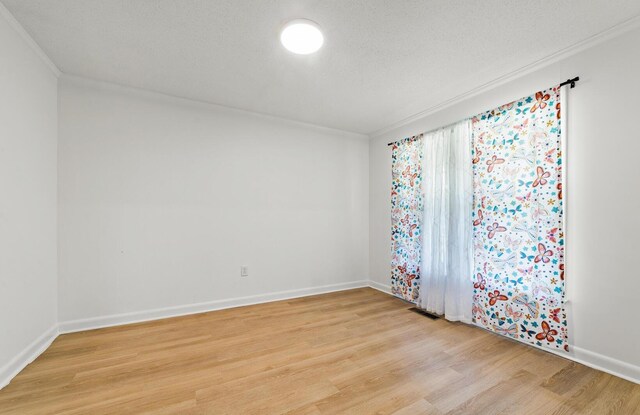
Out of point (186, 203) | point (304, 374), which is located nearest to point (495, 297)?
point (304, 374)

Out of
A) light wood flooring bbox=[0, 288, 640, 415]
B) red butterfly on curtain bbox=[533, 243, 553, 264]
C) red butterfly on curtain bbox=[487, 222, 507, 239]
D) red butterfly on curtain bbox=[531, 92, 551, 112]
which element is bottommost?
light wood flooring bbox=[0, 288, 640, 415]

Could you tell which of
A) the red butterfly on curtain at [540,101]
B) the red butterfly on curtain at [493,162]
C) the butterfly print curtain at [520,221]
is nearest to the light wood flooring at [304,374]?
the butterfly print curtain at [520,221]

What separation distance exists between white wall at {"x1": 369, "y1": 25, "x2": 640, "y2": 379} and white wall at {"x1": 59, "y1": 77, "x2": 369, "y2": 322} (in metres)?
2.63

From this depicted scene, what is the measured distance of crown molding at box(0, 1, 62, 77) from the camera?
5.69 ft

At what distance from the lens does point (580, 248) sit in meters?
2.03

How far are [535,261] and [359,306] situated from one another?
1.90 metres

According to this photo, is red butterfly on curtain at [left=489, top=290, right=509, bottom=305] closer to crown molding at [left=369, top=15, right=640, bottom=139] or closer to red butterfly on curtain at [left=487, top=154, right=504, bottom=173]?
red butterfly on curtain at [left=487, top=154, right=504, bottom=173]

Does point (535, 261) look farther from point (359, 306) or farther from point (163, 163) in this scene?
point (163, 163)

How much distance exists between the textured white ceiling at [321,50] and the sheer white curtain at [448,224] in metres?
0.59

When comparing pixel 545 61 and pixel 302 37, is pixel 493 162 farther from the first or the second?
pixel 302 37

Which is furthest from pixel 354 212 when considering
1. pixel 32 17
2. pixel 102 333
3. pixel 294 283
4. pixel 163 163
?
pixel 32 17

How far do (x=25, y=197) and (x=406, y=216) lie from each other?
380cm

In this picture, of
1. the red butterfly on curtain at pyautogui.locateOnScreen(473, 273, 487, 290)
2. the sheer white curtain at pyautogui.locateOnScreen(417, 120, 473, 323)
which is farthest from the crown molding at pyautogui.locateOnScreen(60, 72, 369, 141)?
the red butterfly on curtain at pyautogui.locateOnScreen(473, 273, 487, 290)

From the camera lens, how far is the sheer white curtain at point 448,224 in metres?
2.77
